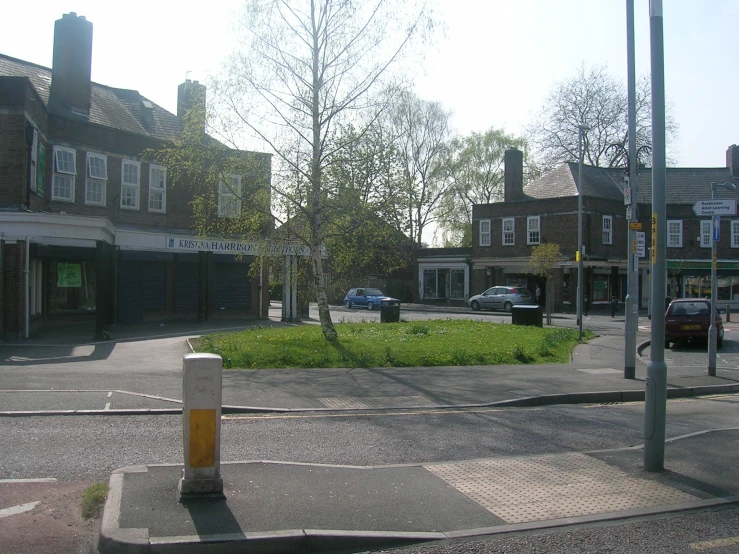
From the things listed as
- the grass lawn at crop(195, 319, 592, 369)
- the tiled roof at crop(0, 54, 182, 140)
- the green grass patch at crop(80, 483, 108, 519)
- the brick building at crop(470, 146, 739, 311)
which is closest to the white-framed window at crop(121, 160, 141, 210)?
the tiled roof at crop(0, 54, 182, 140)

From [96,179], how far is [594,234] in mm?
30618

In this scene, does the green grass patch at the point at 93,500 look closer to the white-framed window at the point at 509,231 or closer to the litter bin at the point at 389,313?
the litter bin at the point at 389,313

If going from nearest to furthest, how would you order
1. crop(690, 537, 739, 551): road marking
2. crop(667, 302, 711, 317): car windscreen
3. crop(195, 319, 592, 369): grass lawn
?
crop(690, 537, 739, 551): road marking, crop(195, 319, 592, 369): grass lawn, crop(667, 302, 711, 317): car windscreen

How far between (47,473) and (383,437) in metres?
3.68

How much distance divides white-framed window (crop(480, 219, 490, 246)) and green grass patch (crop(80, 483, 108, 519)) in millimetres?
43271

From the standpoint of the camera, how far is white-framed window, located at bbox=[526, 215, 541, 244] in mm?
44125

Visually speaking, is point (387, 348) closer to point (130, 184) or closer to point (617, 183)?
point (130, 184)

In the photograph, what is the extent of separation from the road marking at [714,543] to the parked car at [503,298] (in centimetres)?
3509

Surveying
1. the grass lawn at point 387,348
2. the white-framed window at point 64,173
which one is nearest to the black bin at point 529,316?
the grass lawn at point 387,348

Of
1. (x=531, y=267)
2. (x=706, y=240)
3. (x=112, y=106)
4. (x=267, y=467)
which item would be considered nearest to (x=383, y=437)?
(x=267, y=467)

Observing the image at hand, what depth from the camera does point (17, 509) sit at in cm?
520

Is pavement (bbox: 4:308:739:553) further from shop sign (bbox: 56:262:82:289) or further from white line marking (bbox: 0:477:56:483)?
shop sign (bbox: 56:262:82:289)

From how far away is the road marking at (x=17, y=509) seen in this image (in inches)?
200

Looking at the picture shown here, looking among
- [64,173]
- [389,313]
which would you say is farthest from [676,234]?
[64,173]
